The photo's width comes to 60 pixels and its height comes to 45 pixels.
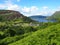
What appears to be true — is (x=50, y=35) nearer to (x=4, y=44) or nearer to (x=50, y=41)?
(x=50, y=41)

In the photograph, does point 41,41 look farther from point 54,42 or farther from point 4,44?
point 4,44

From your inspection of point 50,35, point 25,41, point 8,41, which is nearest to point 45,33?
point 50,35

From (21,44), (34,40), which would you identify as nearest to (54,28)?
(34,40)

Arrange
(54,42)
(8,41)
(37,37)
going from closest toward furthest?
(54,42) → (37,37) → (8,41)

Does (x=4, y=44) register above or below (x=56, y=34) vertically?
below

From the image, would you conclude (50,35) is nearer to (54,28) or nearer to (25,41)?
(54,28)

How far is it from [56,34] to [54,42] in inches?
40.8

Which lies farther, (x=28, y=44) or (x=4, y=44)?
(x=4, y=44)

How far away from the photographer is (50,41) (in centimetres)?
1622

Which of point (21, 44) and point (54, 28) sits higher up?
point (54, 28)

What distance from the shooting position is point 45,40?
16.4 metres

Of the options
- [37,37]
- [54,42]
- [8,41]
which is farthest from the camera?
[8,41]

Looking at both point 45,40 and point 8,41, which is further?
point 8,41

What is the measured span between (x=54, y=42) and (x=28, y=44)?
2328mm
